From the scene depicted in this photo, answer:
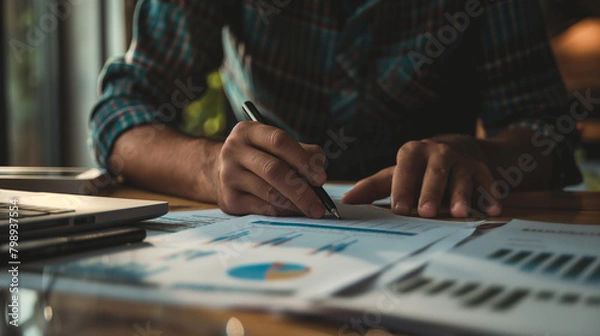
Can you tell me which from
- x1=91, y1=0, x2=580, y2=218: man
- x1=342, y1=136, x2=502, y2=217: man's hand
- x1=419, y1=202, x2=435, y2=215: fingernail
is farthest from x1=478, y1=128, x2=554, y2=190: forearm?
x1=419, y1=202, x2=435, y2=215: fingernail

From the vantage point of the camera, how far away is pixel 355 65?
1086 mm

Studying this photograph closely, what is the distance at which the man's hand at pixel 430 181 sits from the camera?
23.5 inches

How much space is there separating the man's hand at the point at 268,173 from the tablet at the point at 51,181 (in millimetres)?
235

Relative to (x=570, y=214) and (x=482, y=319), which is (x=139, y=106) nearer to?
(x=570, y=214)

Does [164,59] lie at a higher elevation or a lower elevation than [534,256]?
higher

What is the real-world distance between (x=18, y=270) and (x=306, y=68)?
2.84 ft

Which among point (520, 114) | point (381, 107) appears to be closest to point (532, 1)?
point (520, 114)

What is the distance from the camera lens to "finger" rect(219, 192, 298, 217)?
58cm

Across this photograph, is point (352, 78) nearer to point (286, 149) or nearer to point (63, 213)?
point (286, 149)

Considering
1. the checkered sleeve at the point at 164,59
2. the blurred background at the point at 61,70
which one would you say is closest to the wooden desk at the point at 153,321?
the checkered sleeve at the point at 164,59

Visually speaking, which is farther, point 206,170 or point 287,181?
point 206,170

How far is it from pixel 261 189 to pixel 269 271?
258mm

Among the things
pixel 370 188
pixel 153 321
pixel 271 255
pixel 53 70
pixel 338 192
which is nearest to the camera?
pixel 153 321

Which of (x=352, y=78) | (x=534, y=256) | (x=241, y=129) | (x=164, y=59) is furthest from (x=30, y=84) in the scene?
(x=534, y=256)
